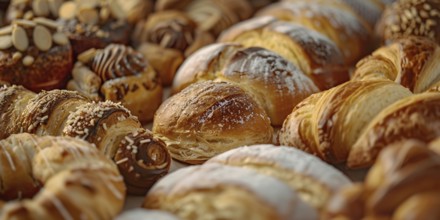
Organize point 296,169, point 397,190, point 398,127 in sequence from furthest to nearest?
point 398,127
point 296,169
point 397,190

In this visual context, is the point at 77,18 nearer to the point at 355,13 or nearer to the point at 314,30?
the point at 314,30

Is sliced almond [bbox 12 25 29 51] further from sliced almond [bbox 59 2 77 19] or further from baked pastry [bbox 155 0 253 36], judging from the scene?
baked pastry [bbox 155 0 253 36]

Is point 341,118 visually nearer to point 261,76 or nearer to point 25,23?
point 261,76

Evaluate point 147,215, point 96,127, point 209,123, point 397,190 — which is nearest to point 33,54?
point 96,127

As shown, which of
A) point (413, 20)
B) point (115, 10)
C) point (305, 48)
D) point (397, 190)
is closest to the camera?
point (397, 190)

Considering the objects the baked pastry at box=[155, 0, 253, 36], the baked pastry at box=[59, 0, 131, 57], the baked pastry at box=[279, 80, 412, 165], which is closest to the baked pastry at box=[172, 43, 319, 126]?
the baked pastry at box=[279, 80, 412, 165]

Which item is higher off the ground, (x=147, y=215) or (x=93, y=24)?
(x=93, y=24)
